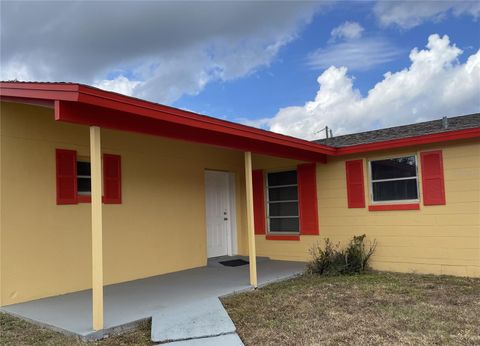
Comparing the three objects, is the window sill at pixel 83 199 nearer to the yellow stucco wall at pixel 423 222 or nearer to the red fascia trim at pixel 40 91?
the red fascia trim at pixel 40 91

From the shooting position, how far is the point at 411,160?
7668 millimetres

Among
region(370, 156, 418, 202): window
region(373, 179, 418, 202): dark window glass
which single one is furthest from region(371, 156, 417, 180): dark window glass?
region(373, 179, 418, 202): dark window glass

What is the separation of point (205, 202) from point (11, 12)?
5133 millimetres

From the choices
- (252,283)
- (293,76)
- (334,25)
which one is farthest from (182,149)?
(293,76)

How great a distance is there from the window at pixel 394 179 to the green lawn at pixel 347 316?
174 cm

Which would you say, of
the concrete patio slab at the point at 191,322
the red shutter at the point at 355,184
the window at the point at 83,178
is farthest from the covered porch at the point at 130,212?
the red shutter at the point at 355,184

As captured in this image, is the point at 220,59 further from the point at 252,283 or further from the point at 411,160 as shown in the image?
the point at 252,283

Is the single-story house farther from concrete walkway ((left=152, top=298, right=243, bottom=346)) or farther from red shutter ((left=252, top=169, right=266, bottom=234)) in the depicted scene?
concrete walkway ((left=152, top=298, right=243, bottom=346))

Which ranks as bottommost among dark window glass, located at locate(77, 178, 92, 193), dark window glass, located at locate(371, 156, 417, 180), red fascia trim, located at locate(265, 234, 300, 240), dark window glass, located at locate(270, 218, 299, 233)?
red fascia trim, located at locate(265, 234, 300, 240)

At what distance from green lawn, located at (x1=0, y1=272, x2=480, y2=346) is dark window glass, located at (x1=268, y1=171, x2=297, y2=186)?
3205mm

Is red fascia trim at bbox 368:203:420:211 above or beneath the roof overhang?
beneath

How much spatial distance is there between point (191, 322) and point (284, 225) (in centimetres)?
523

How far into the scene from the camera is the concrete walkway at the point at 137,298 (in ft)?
15.3

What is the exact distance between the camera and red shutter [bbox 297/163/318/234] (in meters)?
8.91
